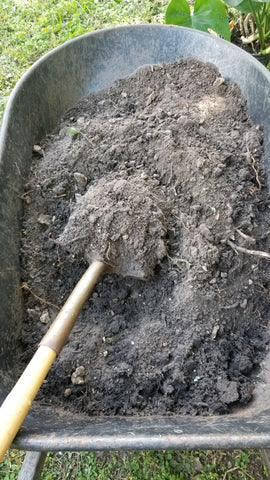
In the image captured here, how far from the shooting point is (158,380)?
3.72ft

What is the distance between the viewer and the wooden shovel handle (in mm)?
808

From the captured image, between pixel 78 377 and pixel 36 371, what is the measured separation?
0.24 metres

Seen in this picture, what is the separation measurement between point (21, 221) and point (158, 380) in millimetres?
660

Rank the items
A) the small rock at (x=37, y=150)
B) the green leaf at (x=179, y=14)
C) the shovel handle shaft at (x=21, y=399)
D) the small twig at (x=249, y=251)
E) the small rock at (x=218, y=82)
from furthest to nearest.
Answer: the green leaf at (x=179, y=14), the small rock at (x=218, y=82), the small rock at (x=37, y=150), the small twig at (x=249, y=251), the shovel handle shaft at (x=21, y=399)

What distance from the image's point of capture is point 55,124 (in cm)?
162

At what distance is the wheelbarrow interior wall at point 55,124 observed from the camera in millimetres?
839

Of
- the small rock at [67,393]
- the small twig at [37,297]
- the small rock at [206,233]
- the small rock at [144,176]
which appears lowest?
the small rock at [67,393]

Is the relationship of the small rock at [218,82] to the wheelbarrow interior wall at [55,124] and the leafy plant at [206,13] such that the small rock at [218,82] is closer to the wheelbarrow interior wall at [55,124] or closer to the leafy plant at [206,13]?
the wheelbarrow interior wall at [55,124]

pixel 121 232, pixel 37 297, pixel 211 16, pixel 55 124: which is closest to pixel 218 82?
pixel 211 16

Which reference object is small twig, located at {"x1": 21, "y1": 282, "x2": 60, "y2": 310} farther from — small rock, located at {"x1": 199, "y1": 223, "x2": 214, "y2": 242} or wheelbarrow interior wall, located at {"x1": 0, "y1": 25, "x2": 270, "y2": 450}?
small rock, located at {"x1": 199, "y1": 223, "x2": 214, "y2": 242}

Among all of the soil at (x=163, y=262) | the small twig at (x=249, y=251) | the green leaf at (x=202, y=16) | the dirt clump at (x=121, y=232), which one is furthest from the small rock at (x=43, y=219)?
the green leaf at (x=202, y=16)

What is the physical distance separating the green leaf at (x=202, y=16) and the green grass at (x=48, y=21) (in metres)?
0.87

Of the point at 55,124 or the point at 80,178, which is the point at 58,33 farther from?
the point at 80,178

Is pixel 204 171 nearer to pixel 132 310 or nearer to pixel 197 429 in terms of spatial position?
pixel 132 310
